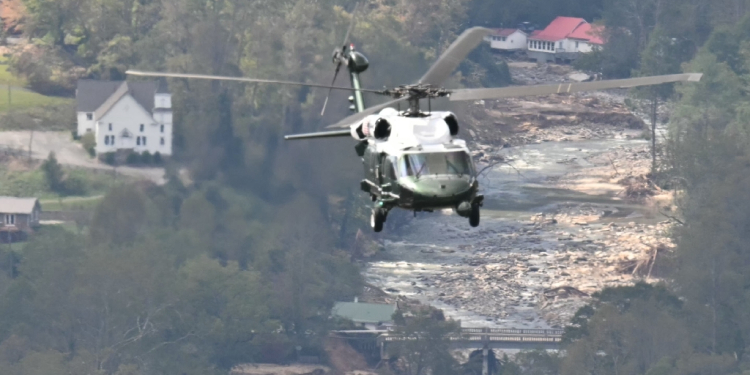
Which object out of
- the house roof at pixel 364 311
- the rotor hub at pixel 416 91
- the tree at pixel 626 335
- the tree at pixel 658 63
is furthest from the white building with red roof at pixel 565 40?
the rotor hub at pixel 416 91

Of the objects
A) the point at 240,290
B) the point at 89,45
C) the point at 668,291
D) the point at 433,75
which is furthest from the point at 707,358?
the point at 433,75

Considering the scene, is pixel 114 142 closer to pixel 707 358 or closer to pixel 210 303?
pixel 210 303

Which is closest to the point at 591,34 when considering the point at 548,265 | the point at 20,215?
the point at 548,265

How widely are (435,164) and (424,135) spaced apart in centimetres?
73

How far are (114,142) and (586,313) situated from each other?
89.6 feet

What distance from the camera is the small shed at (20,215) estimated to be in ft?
343

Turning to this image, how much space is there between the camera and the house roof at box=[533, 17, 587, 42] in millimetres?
146500

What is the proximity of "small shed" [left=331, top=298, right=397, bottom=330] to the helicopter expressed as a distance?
195ft

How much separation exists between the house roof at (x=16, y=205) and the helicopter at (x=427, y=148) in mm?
66368

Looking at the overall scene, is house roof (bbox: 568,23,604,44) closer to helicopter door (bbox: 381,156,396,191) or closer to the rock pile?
the rock pile

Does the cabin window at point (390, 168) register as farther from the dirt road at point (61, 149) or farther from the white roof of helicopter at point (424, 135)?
the dirt road at point (61, 149)

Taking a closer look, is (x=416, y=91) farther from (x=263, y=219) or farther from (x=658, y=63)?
(x=658, y=63)

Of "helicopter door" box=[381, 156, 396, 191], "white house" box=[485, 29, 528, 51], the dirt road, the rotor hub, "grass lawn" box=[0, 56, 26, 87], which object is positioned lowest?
the dirt road

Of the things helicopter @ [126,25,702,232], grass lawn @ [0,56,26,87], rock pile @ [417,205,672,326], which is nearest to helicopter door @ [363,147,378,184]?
helicopter @ [126,25,702,232]
